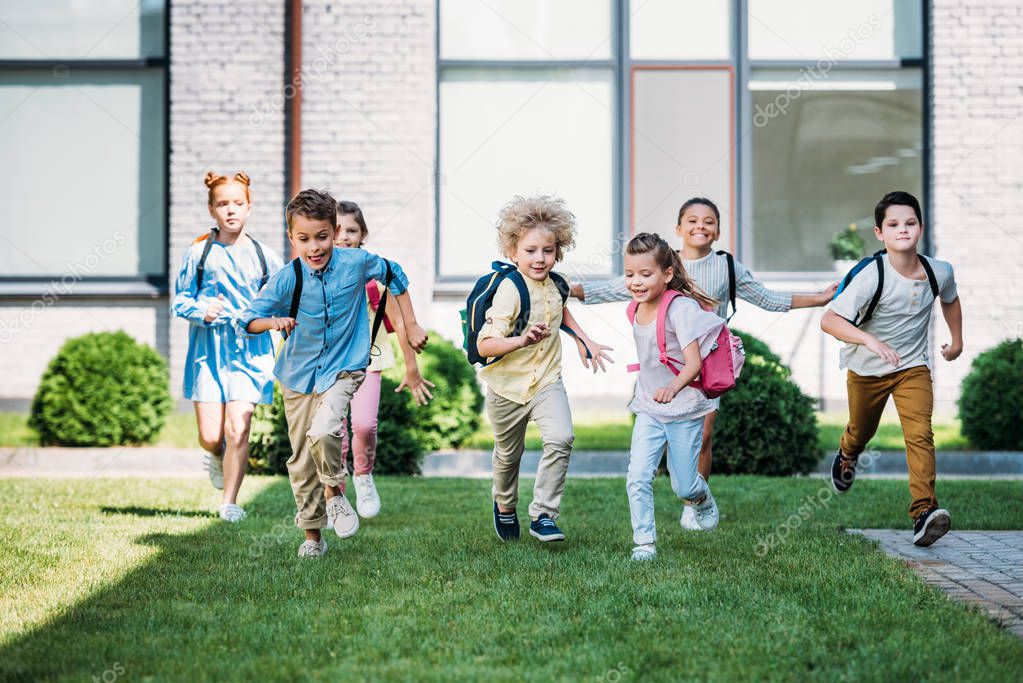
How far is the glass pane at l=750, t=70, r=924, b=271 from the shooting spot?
47.2ft

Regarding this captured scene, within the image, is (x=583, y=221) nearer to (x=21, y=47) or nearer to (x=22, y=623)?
(x=21, y=47)

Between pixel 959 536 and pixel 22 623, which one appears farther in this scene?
pixel 959 536

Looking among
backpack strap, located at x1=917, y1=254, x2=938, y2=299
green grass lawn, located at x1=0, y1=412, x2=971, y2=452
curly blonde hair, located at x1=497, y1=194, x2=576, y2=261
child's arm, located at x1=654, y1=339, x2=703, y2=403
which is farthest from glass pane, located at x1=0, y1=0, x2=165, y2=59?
backpack strap, located at x1=917, y1=254, x2=938, y2=299

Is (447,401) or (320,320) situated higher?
(320,320)

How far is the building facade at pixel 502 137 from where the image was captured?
44.7 ft

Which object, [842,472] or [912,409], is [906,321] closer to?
[912,409]

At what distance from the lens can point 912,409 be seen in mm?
6668

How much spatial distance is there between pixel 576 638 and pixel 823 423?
909cm

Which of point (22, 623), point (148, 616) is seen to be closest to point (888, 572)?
point (148, 616)

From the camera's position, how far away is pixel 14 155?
15.0 m

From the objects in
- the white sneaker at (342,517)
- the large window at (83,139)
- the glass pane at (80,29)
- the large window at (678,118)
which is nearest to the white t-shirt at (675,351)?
the white sneaker at (342,517)

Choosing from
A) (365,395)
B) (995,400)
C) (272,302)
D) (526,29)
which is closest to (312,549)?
(272,302)

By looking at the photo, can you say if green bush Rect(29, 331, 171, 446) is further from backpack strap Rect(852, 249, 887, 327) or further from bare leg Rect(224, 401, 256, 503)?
backpack strap Rect(852, 249, 887, 327)

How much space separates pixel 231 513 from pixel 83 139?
29.1ft
